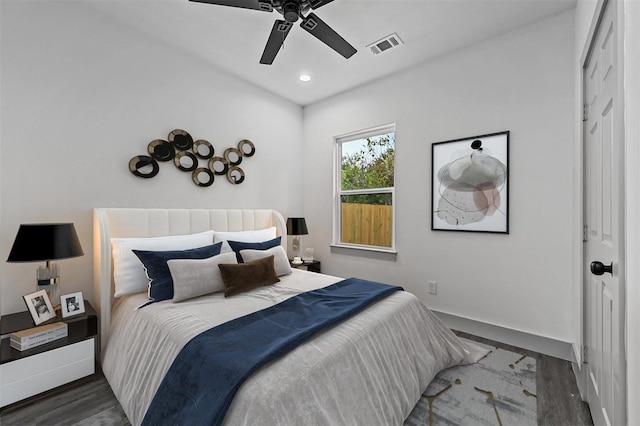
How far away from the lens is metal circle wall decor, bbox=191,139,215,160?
306cm

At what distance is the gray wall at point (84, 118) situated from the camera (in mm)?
2061

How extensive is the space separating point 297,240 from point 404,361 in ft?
7.69

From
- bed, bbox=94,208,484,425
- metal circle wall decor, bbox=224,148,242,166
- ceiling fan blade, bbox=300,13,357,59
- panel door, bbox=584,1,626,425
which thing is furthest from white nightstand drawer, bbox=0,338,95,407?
panel door, bbox=584,1,626,425

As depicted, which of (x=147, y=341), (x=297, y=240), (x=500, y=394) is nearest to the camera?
(x=147, y=341)

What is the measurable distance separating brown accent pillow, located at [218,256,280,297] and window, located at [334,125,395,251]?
61.2 inches

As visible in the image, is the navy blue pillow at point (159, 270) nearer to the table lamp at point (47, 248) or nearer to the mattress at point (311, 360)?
the mattress at point (311, 360)

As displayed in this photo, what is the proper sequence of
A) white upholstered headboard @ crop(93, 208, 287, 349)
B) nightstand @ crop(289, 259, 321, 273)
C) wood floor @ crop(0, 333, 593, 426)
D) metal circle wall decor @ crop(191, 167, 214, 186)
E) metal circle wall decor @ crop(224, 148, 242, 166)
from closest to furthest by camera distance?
wood floor @ crop(0, 333, 593, 426), white upholstered headboard @ crop(93, 208, 287, 349), metal circle wall decor @ crop(191, 167, 214, 186), metal circle wall decor @ crop(224, 148, 242, 166), nightstand @ crop(289, 259, 321, 273)

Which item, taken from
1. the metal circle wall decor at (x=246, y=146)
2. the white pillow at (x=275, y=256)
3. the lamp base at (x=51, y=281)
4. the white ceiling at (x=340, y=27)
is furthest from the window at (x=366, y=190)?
the lamp base at (x=51, y=281)

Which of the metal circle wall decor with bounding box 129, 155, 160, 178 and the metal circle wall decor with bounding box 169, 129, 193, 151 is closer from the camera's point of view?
the metal circle wall decor with bounding box 129, 155, 160, 178

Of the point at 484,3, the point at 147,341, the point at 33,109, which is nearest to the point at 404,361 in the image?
the point at 147,341

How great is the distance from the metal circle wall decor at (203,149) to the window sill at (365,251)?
191 cm

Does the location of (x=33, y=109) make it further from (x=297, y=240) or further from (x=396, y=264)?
(x=396, y=264)

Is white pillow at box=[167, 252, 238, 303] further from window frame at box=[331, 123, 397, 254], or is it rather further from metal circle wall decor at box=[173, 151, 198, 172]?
window frame at box=[331, 123, 397, 254]

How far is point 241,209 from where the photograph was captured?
11.4 ft
